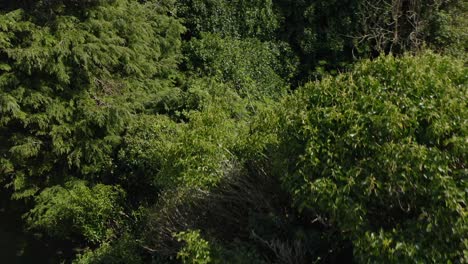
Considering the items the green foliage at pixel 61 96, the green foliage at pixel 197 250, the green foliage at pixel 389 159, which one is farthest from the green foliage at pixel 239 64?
the green foliage at pixel 389 159

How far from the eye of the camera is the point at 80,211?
6758mm

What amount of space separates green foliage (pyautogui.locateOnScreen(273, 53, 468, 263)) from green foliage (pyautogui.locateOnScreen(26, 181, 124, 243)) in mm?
3150

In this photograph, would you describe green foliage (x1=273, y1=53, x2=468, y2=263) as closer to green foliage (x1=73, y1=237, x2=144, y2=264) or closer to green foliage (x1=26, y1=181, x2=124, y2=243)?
green foliage (x1=73, y1=237, x2=144, y2=264)

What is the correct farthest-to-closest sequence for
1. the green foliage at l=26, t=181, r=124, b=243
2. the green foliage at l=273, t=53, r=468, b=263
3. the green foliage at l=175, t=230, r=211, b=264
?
the green foliage at l=26, t=181, r=124, b=243, the green foliage at l=175, t=230, r=211, b=264, the green foliage at l=273, t=53, r=468, b=263

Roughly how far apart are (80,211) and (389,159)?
4082 mm

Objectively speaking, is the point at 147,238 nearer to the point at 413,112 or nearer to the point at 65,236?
the point at 65,236

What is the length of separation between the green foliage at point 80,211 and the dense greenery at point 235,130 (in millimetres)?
24

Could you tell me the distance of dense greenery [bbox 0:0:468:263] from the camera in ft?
12.9

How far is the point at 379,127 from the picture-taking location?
3.98 metres

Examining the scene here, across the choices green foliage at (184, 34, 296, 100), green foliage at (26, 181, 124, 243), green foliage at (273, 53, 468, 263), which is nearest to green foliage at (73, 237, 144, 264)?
green foliage at (26, 181, 124, 243)

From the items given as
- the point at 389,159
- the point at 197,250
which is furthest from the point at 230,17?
the point at 389,159

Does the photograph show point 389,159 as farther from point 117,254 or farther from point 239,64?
point 239,64

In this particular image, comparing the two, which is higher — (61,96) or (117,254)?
(61,96)

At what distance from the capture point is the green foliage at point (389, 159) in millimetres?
3736
